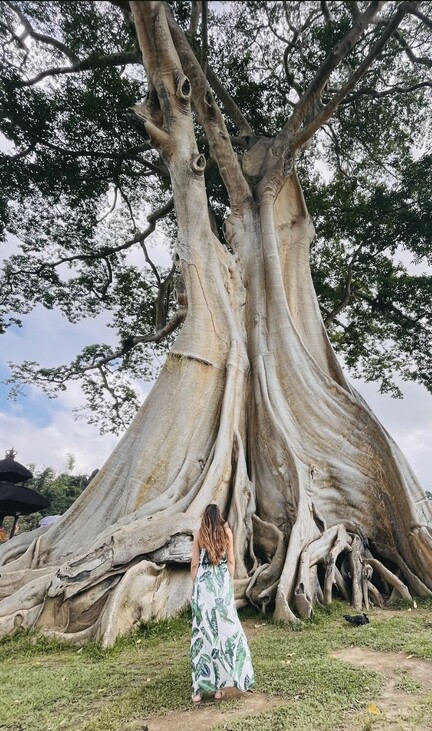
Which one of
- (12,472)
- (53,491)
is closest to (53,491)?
(53,491)

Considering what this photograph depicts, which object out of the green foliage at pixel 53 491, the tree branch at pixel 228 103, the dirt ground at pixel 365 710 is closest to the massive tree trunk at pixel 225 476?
the dirt ground at pixel 365 710

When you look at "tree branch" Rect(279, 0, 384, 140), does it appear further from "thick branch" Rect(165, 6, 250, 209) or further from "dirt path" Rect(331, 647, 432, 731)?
"dirt path" Rect(331, 647, 432, 731)

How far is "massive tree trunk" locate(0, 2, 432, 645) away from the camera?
3607 millimetres

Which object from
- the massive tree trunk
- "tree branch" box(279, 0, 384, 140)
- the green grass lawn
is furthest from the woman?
"tree branch" box(279, 0, 384, 140)

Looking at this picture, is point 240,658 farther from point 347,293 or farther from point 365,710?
point 347,293

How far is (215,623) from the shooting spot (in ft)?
7.95

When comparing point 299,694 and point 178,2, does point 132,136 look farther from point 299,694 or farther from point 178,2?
point 299,694

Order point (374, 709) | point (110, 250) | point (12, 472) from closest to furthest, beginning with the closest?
point (374, 709) → point (12, 472) → point (110, 250)

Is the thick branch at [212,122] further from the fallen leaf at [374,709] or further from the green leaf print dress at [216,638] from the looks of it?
the fallen leaf at [374,709]

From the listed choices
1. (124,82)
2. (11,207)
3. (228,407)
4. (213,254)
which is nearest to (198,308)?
(213,254)

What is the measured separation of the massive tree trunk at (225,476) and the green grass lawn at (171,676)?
0.21 metres

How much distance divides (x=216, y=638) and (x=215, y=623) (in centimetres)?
7

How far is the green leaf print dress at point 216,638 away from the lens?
2305 millimetres

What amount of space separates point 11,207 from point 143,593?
28.2 feet
